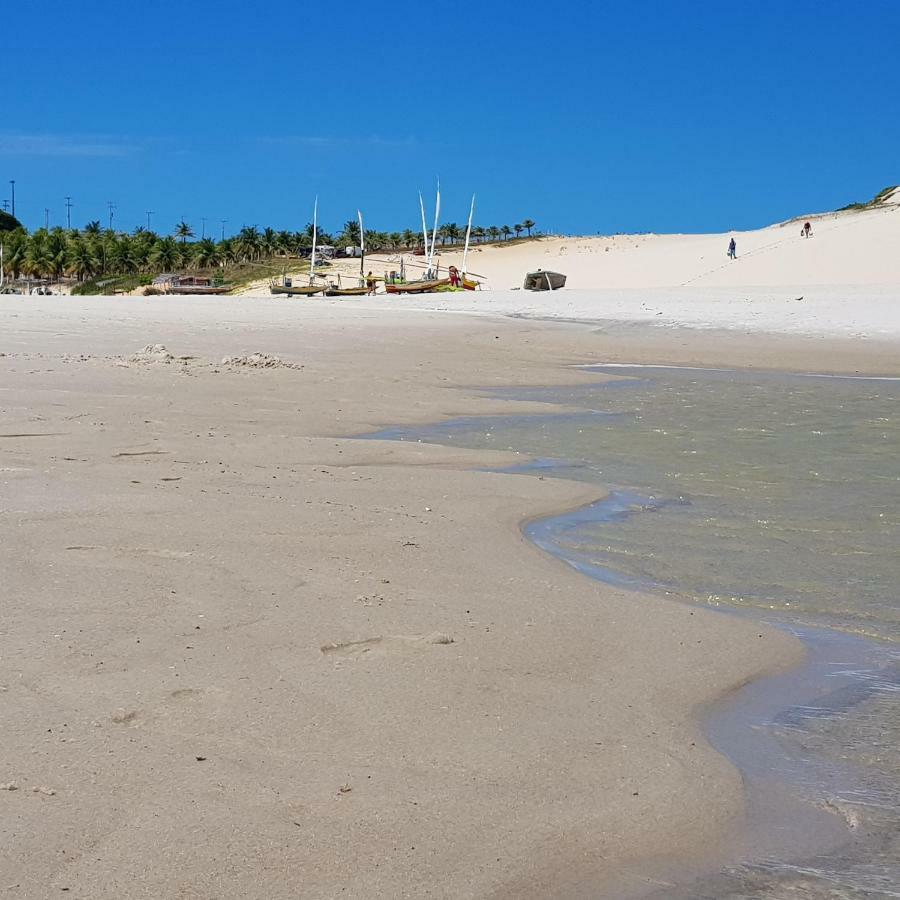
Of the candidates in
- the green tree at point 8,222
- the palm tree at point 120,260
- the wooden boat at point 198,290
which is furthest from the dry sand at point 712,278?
the green tree at point 8,222

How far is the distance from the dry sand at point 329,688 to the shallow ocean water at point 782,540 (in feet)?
0.82

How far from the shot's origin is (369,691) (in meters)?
3.75

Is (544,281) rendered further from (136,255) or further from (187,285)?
(136,255)

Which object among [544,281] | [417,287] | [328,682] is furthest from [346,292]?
[328,682]

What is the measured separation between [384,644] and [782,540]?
3.00 m

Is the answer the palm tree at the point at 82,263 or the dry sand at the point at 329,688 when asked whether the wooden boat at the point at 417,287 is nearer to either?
the dry sand at the point at 329,688

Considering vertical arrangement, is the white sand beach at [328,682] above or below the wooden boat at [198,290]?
below

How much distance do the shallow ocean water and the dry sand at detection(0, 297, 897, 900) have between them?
0.25 meters

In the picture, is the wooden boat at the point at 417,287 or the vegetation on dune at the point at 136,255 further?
the vegetation on dune at the point at 136,255

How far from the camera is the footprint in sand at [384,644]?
13.5 ft

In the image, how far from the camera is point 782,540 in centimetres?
646

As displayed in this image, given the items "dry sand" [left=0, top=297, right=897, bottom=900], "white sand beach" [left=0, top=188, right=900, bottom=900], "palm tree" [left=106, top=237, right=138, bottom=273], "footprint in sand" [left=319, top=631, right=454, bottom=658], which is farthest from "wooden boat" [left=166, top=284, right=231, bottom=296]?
"footprint in sand" [left=319, top=631, right=454, bottom=658]

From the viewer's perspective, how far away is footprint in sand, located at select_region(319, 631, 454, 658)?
4.12m

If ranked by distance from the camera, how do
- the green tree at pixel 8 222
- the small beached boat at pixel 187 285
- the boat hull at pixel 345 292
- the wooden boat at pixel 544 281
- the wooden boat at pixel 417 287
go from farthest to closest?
the green tree at pixel 8 222, the small beached boat at pixel 187 285, the boat hull at pixel 345 292, the wooden boat at pixel 417 287, the wooden boat at pixel 544 281
